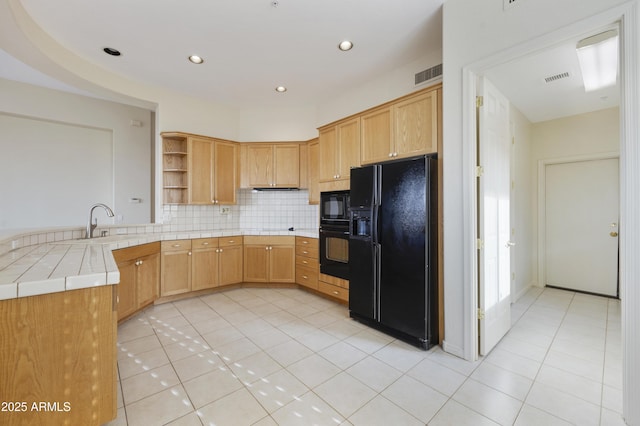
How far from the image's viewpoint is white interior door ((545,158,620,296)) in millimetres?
3697

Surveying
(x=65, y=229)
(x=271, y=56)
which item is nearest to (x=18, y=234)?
(x=65, y=229)

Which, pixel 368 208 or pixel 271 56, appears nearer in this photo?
pixel 368 208

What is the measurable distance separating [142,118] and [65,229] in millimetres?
2737

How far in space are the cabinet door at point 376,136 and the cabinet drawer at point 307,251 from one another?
1.44m

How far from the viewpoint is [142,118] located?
465cm

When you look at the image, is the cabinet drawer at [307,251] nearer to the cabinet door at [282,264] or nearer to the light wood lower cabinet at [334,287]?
the cabinet door at [282,264]

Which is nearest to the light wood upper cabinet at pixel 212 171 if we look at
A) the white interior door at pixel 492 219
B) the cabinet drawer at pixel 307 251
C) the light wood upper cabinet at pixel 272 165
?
the light wood upper cabinet at pixel 272 165

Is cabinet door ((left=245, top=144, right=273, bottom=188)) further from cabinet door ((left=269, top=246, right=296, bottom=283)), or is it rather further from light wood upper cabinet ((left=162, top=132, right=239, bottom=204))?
cabinet door ((left=269, top=246, right=296, bottom=283))

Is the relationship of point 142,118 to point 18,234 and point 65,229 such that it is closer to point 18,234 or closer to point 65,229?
point 65,229

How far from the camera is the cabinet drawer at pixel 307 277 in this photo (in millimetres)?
3718

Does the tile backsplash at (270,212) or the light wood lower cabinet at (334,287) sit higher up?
the tile backsplash at (270,212)

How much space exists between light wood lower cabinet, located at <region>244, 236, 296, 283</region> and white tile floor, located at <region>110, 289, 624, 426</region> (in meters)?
0.98

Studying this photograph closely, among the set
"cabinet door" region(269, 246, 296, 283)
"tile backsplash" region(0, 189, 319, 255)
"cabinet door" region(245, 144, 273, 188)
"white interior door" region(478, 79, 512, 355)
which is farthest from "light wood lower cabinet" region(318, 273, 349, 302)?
"cabinet door" region(245, 144, 273, 188)

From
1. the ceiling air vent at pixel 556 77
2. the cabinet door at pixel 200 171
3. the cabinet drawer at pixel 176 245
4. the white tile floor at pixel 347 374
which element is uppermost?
the ceiling air vent at pixel 556 77
